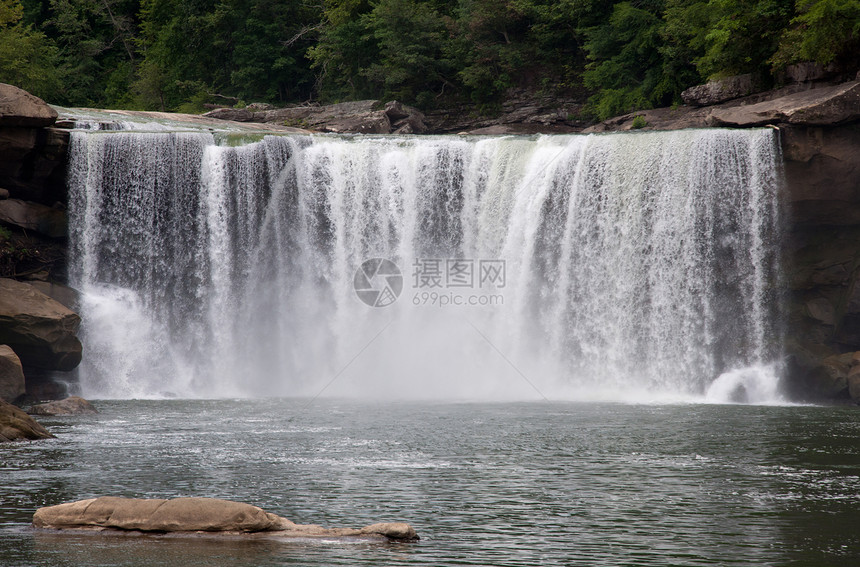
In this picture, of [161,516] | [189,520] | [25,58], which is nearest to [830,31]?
[189,520]

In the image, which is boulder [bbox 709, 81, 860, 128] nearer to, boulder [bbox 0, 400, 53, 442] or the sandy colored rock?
boulder [bbox 0, 400, 53, 442]

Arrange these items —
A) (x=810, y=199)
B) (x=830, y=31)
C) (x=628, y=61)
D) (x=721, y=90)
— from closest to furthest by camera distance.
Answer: (x=810, y=199) → (x=830, y=31) → (x=721, y=90) → (x=628, y=61)

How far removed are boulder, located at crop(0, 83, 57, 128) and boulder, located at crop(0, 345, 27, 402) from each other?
7.64 m

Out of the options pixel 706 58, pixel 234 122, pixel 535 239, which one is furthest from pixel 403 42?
pixel 535 239

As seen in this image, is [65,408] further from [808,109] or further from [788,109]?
[808,109]

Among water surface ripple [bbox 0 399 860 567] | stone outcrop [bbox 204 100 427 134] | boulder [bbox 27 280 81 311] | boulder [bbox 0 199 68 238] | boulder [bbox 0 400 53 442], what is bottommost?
water surface ripple [bbox 0 399 860 567]

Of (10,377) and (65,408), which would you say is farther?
(10,377)

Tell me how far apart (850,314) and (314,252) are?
1743 cm

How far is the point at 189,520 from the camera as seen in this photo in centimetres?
1160

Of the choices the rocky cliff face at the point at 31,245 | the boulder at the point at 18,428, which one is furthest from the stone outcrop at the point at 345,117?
the boulder at the point at 18,428

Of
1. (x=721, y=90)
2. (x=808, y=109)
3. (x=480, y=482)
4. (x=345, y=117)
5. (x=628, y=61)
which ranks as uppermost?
(x=628, y=61)

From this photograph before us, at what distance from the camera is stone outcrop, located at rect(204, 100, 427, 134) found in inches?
1762

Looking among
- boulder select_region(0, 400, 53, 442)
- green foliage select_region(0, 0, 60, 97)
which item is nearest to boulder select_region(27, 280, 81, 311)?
boulder select_region(0, 400, 53, 442)

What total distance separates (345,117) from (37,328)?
2142cm
